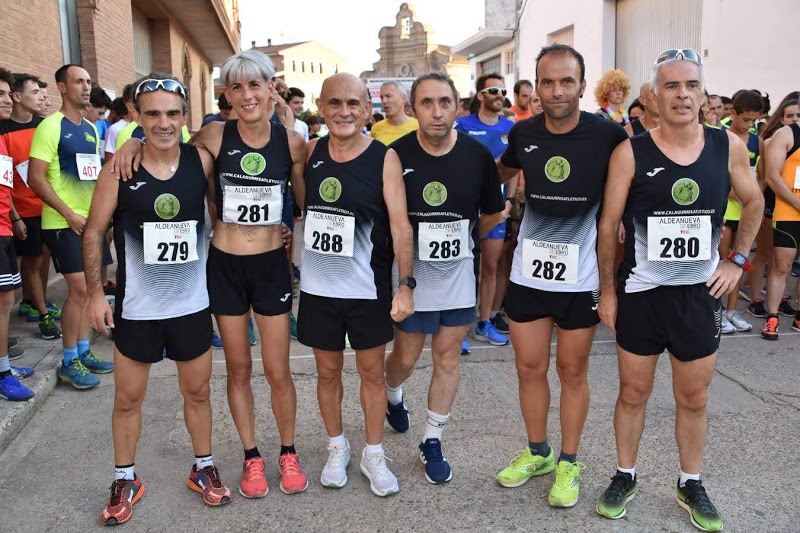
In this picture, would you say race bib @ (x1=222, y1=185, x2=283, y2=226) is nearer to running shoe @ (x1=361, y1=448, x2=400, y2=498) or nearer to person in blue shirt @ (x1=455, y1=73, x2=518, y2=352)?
running shoe @ (x1=361, y1=448, x2=400, y2=498)

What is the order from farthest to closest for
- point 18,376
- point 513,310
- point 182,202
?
1. point 18,376
2. point 513,310
3. point 182,202

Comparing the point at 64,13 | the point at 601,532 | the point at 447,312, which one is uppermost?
the point at 64,13

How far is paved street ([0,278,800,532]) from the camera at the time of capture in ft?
10.5

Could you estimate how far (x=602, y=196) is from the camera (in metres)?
3.20

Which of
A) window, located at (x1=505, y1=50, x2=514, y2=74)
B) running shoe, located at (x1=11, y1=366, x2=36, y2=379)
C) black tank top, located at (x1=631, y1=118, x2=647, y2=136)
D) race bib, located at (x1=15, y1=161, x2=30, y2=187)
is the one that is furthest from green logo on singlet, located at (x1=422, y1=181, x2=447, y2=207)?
window, located at (x1=505, y1=50, x2=514, y2=74)

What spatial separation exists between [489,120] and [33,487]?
451 cm

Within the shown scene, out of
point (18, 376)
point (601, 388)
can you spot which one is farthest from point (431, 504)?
point (18, 376)

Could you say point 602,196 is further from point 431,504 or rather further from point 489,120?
point 489,120

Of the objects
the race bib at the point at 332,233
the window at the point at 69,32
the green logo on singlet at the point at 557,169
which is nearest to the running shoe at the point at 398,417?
the race bib at the point at 332,233

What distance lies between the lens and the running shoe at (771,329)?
19.8ft

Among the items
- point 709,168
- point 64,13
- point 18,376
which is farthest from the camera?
point 64,13

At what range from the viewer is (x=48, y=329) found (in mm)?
5637

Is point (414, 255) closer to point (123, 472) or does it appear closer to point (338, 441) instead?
point (338, 441)

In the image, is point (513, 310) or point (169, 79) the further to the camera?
point (513, 310)
